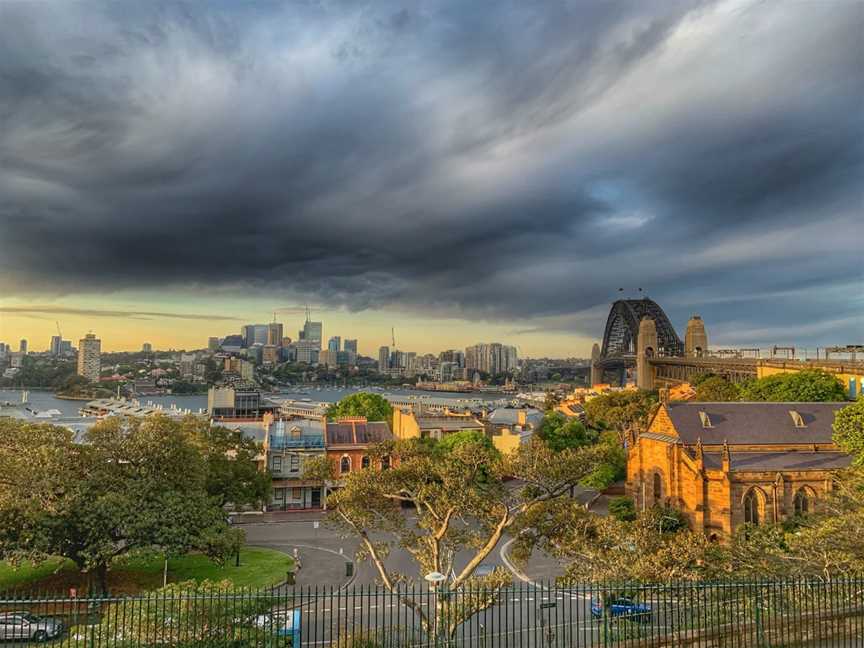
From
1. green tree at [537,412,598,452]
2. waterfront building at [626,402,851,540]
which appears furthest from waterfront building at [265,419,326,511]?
waterfront building at [626,402,851,540]

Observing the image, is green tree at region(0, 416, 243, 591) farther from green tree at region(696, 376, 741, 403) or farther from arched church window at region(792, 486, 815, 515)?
green tree at region(696, 376, 741, 403)

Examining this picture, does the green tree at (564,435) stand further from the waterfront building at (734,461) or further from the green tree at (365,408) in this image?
the green tree at (365,408)

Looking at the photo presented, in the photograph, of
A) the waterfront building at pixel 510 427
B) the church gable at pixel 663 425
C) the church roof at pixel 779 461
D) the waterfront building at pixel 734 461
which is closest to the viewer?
the waterfront building at pixel 734 461

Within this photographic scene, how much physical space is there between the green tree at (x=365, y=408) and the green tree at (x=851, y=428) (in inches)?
2324

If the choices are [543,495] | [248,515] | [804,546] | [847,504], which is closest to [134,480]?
[543,495]

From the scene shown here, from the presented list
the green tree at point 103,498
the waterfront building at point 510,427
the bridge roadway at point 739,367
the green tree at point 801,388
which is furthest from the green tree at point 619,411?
the green tree at point 103,498

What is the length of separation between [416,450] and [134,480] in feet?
55.6

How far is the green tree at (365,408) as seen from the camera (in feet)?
285

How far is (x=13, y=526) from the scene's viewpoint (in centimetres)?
2966

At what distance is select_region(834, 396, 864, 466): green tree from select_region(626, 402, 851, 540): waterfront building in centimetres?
605

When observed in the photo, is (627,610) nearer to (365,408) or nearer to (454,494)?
(454,494)

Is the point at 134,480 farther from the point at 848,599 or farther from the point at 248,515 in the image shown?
the point at 848,599

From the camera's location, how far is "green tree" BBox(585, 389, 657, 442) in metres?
79.1

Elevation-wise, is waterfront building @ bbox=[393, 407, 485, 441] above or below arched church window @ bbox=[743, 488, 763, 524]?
above
